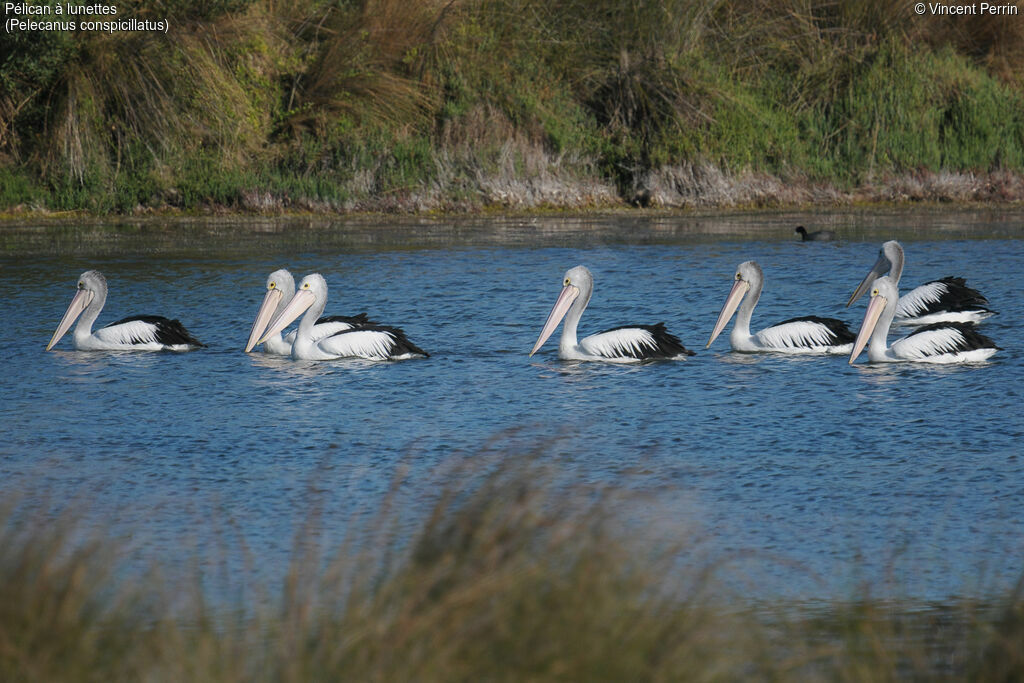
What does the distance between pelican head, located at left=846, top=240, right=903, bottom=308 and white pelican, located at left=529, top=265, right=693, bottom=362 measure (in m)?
2.63

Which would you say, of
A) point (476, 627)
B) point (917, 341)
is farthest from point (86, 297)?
point (476, 627)

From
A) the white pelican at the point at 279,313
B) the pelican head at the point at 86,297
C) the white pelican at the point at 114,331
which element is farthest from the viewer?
the pelican head at the point at 86,297

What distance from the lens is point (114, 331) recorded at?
1057cm

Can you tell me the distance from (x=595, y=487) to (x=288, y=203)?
13276mm

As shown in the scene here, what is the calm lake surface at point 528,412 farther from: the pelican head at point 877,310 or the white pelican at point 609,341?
the pelican head at point 877,310

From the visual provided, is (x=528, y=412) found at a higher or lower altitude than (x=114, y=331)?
lower

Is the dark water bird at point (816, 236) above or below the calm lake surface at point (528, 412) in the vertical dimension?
above

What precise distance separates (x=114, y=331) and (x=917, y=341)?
19.1ft

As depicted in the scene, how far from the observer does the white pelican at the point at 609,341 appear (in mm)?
9680

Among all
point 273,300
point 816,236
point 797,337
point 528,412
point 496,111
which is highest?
point 496,111

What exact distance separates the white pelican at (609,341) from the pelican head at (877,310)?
3.93 ft

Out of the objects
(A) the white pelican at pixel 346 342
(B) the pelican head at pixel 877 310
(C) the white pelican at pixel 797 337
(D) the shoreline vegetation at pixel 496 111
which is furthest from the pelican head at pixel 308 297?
(D) the shoreline vegetation at pixel 496 111

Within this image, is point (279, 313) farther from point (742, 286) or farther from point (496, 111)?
point (496, 111)

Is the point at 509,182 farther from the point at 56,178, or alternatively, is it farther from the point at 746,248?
the point at 56,178
